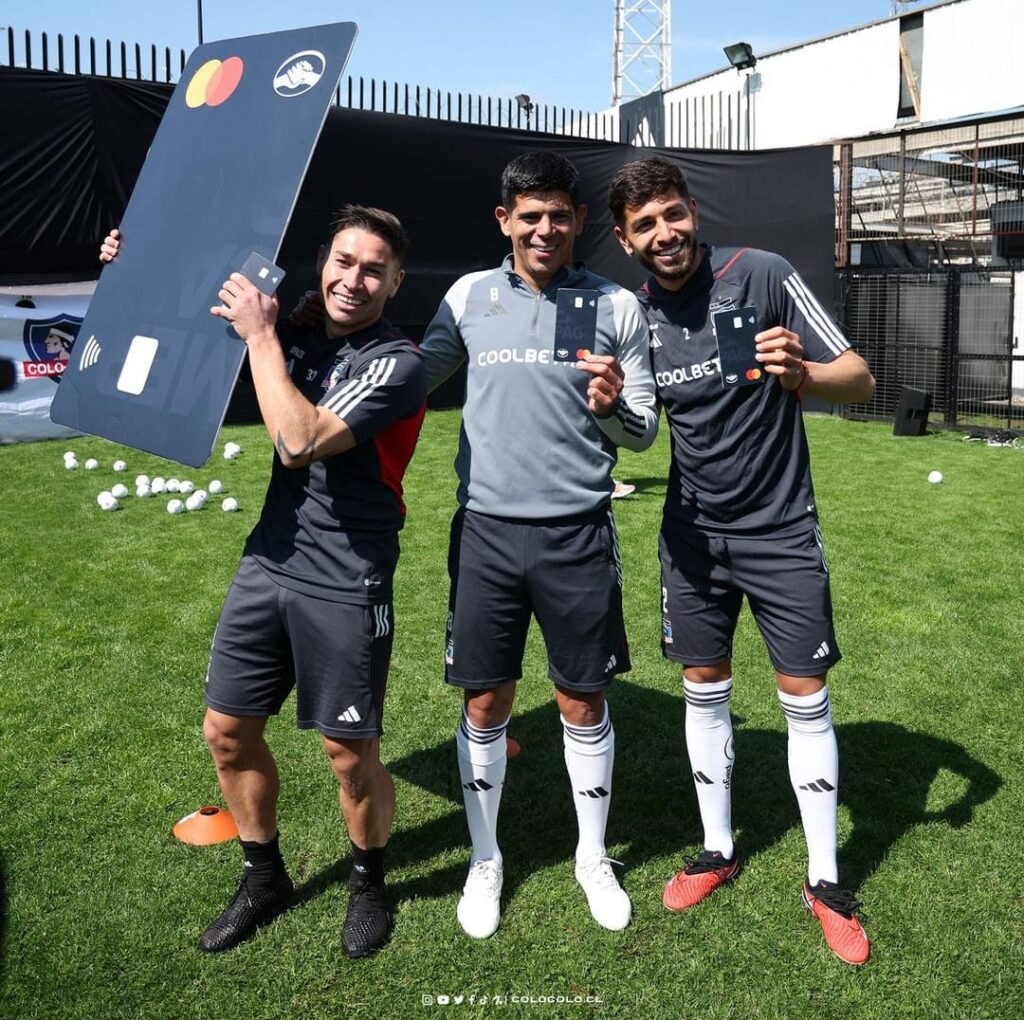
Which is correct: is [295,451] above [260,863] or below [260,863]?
above

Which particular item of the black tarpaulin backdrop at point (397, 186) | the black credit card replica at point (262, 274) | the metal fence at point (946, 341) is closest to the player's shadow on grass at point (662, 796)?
the black credit card replica at point (262, 274)

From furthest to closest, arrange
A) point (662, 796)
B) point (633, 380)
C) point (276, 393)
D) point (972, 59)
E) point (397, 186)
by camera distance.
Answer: point (972, 59) → point (397, 186) → point (662, 796) → point (633, 380) → point (276, 393)

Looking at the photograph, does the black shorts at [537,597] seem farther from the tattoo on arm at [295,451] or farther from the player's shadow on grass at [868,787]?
the player's shadow on grass at [868,787]

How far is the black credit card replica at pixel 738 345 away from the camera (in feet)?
8.23

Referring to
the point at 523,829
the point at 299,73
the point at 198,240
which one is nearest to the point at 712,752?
the point at 523,829

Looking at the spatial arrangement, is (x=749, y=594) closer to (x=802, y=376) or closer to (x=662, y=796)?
(x=802, y=376)

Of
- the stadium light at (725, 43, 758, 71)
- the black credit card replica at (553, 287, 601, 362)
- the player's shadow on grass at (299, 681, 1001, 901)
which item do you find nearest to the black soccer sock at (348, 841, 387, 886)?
the player's shadow on grass at (299, 681, 1001, 901)

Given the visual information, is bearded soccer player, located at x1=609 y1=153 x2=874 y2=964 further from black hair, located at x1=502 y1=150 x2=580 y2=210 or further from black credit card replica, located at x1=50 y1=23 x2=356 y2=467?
black credit card replica, located at x1=50 y1=23 x2=356 y2=467

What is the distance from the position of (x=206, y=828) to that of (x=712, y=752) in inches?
65.3

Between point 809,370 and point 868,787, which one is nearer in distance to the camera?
point 809,370

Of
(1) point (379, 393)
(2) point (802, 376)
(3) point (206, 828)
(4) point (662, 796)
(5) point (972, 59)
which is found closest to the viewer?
(1) point (379, 393)

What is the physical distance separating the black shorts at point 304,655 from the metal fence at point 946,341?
11.5 meters

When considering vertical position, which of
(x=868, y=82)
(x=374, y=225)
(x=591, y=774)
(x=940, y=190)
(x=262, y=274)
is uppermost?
(x=868, y=82)

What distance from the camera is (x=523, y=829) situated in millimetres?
3324
